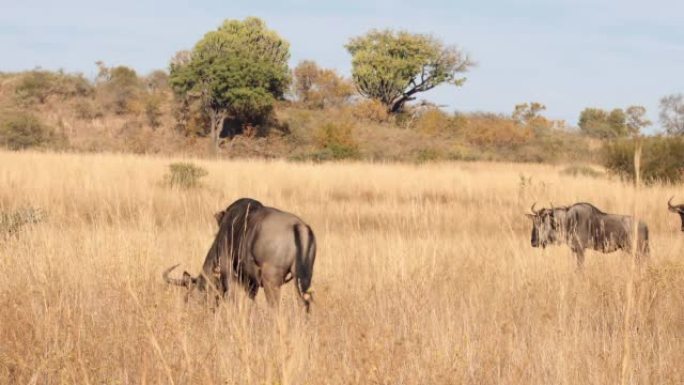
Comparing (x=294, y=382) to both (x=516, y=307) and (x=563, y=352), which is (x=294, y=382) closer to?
(x=563, y=352)

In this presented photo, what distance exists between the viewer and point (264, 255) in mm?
5273

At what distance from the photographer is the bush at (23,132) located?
108 ft

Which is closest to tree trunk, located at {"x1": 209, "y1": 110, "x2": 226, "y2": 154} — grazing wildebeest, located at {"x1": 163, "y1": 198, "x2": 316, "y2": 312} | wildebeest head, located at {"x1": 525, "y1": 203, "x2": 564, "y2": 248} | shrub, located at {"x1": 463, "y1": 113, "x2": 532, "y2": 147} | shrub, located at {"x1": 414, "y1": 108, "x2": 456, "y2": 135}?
shrub, located at {"x1": 414, "y1": 108, "x2": 456, "y2": 135}

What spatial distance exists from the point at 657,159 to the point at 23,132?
26.6m

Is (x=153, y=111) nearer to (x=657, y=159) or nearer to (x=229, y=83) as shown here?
(x=229, y=83)

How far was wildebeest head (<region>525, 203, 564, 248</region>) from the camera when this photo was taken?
8602 mm

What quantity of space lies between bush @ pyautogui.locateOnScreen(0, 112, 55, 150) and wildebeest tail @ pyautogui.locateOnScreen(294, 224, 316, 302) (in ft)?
99.9

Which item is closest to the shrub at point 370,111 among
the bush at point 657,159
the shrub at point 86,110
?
the shrub at point 86,110

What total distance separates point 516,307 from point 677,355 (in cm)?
160

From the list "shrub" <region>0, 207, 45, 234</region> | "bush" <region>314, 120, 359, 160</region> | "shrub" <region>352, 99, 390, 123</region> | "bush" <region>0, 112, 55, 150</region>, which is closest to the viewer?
"shrub" <region>0, 207, 45, 234</region>

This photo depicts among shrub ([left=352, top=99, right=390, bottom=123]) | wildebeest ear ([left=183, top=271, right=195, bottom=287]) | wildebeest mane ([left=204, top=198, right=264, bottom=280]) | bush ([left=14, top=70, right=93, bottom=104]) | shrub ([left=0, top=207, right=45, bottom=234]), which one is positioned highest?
bush ([left=14, top=70, right=93, bottom=104])

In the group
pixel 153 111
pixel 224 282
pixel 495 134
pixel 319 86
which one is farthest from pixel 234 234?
pixel 319 86

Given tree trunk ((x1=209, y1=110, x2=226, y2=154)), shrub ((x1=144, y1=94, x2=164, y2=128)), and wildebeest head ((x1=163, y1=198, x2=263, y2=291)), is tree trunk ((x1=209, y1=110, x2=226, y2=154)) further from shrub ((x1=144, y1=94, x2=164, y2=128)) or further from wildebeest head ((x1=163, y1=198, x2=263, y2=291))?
wildebeest head ((x1=163, y1=198, x2=263, y2=291))

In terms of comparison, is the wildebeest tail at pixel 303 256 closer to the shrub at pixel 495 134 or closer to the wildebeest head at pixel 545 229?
the wildebeest head at pixel 545 229
